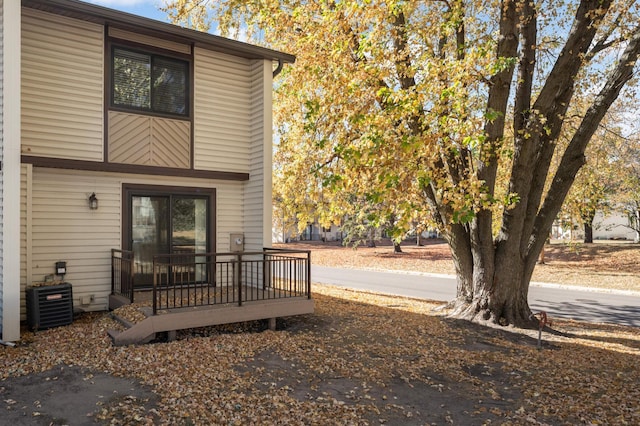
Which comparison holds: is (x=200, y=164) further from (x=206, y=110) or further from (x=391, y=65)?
(x=391, y=65)

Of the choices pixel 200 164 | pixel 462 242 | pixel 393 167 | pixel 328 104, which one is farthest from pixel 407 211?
pixel 200 164

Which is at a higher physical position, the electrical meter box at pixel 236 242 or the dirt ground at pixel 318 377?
the electrical meter box at pixel 236 242

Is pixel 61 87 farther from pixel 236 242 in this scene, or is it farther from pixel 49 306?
pixel 236 242

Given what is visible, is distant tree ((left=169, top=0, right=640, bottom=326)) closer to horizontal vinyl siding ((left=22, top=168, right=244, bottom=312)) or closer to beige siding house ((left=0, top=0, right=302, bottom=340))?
beige siding house ((left=0, top=0, right=302, bottom=340))

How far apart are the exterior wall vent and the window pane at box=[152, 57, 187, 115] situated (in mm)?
3919

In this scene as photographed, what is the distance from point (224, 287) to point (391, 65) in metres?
5.77

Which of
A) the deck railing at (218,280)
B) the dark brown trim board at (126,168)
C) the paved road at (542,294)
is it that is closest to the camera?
the dark brown trim board at (126,168)

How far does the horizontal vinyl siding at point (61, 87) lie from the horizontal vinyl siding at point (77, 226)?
474 mm

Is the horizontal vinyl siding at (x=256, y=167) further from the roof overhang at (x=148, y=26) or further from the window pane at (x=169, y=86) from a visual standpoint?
the window pane at (x=169, y=86)

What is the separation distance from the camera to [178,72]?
9.43 meters

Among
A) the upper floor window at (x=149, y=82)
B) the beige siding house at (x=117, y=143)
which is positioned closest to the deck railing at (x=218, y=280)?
the beige siding house at (x=117, y=143)

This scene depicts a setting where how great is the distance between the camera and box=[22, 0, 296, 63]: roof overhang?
7697 mm

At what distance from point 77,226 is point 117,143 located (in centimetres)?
173

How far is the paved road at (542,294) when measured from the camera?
39.2ft
